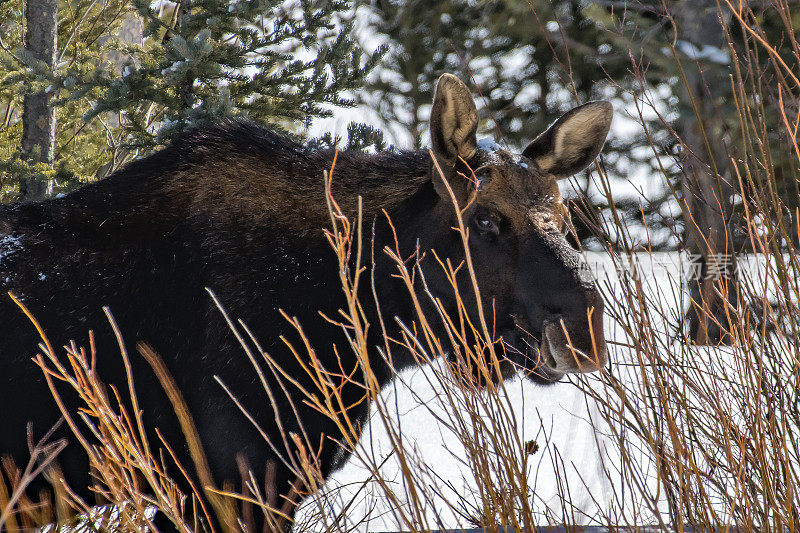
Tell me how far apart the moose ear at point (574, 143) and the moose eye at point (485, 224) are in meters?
0.47

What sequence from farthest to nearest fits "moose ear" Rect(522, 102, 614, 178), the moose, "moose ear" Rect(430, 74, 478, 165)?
1. "moose ear" Rect(522, 102, 614, 178)
2. "moose ear" Rect(430, 74, 478, 165)
3. the moose

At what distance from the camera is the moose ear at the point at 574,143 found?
124 inches

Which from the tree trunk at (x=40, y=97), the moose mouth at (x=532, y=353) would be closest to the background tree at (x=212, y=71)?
the tree trunk at (x=40, y=97)

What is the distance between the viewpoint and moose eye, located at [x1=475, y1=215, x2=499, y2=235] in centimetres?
288

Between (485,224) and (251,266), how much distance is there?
3.27ft

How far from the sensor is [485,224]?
290cm

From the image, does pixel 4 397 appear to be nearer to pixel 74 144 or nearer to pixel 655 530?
pixel 655 530

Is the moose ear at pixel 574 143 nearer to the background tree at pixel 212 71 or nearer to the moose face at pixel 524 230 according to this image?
the moose face at pixel 524 230

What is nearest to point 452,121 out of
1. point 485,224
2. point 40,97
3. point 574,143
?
point 485,224

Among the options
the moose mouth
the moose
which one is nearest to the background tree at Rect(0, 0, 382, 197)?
the moose

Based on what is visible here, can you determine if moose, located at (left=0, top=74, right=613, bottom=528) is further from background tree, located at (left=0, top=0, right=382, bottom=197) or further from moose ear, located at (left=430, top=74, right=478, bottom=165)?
background tree, located at (left=0, top=0, right=382, bottom=197)

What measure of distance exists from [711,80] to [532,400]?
4.14 m

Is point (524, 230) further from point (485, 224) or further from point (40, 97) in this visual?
point (40, 97)

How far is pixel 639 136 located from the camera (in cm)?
975
